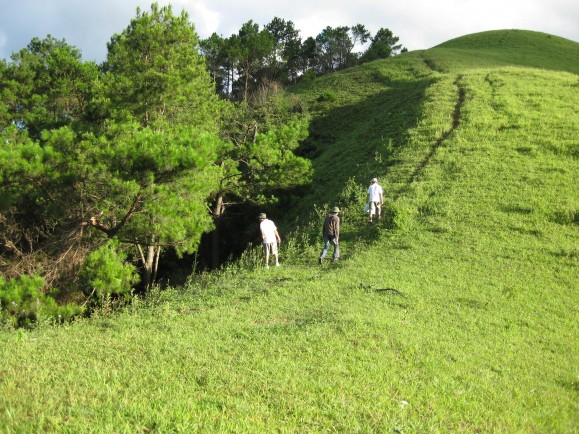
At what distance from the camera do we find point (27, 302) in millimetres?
11656

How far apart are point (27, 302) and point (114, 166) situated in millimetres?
4345

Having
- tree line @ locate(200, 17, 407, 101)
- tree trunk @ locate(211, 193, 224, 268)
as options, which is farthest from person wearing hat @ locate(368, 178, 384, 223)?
tree line @ locate(200, 17, 407, 101)

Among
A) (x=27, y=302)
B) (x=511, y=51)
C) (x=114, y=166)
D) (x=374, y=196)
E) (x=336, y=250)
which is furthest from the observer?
(x=511, y=51)

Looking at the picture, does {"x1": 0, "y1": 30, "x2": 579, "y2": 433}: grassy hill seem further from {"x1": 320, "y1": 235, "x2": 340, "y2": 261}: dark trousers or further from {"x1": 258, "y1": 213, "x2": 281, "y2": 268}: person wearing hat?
{"x1": 258, "y1": 213, "x2": 281, "y2": 268}: person wearing hat

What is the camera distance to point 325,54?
3105 inches

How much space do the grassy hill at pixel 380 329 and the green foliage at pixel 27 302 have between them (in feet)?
9.11

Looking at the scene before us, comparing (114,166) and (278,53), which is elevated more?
(278,53)

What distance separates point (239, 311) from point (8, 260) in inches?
355

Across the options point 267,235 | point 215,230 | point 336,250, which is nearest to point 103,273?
point 267,235

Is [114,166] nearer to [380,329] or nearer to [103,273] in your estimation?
[103,273]

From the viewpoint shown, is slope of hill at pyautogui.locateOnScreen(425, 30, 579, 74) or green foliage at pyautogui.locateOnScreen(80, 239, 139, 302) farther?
slope of hill at pyautogui.locateOnScreen(425, 30, 579, 74)

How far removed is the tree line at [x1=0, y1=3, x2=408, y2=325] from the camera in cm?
1284

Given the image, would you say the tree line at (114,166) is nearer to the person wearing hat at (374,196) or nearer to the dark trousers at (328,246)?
the dark trousers at (328,246)

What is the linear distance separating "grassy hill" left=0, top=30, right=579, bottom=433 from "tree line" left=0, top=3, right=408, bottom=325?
2785 mm
